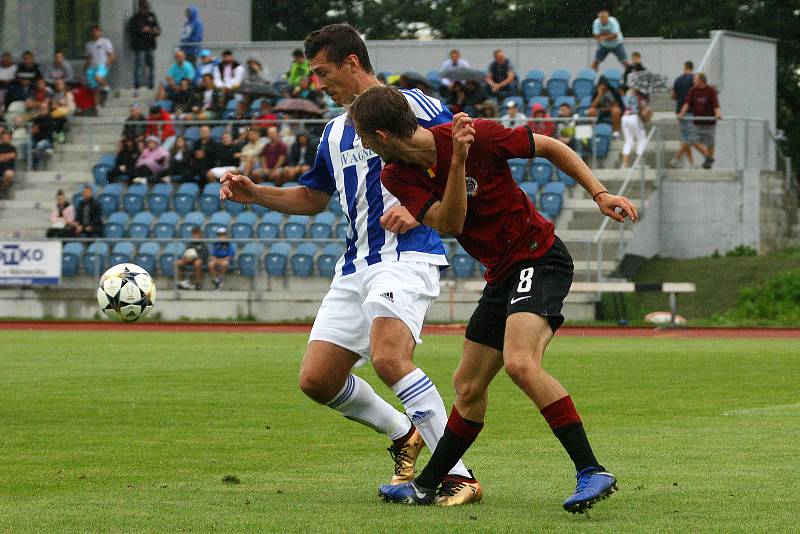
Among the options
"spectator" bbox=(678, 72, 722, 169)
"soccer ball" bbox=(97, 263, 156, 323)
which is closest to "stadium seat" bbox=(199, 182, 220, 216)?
"spectator" bbox=(678, 72, 722, 169)

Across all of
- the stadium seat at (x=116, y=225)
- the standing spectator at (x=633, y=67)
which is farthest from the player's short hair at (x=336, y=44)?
the standing spectator at (x=633, y=67)

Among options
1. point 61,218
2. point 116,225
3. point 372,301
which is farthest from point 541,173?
point 372,301

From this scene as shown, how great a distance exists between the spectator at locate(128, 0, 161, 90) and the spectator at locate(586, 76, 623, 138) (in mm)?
11304

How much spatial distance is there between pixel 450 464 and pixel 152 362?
32.9ft

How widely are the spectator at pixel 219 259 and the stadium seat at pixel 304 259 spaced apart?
1164 mm

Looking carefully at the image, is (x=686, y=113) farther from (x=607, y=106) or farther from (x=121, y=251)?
(x=121, y=251)

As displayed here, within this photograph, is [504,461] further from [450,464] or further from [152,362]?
[152,362]

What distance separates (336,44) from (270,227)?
2046 cm

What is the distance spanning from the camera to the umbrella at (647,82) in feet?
93.4

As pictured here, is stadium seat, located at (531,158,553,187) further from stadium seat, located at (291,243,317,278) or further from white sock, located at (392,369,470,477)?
white sock, located at (392,369,470,477)

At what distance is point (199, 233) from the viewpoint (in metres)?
27.7

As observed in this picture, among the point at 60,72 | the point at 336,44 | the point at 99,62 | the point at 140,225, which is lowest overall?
the point at 140,225

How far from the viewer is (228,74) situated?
104 ft

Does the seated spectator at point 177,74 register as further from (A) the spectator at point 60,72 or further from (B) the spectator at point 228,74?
(A) the spectator at point 60,72
